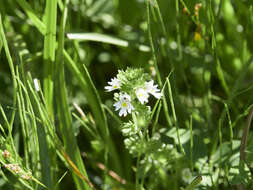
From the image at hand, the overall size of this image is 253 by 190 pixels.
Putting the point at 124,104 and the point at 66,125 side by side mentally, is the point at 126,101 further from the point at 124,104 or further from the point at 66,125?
the point at 66,125

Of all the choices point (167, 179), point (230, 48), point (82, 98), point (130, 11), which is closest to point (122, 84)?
point (167, 179)

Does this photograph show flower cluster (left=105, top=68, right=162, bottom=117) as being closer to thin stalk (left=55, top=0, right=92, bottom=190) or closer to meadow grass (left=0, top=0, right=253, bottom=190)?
meadow grass (left=0, top=0, right=253, bottom=190)

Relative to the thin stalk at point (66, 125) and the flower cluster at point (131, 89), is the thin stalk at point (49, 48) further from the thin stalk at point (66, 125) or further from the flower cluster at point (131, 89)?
the flower cluster at point (131, 89)

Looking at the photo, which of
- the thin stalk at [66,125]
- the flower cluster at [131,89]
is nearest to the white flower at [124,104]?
the flower cluster at [131,89]

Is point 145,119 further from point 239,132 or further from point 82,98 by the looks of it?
point 82,98

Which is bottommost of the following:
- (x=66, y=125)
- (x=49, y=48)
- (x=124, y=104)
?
(x=66, y=125)

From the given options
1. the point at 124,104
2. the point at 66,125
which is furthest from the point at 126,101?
the point at 66,125

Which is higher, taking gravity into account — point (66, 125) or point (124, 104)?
point (124, 104)

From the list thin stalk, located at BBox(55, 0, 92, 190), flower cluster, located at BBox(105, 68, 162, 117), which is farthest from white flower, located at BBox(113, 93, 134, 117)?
thin stalk, located at BBox(55, 0, 92, 190)
